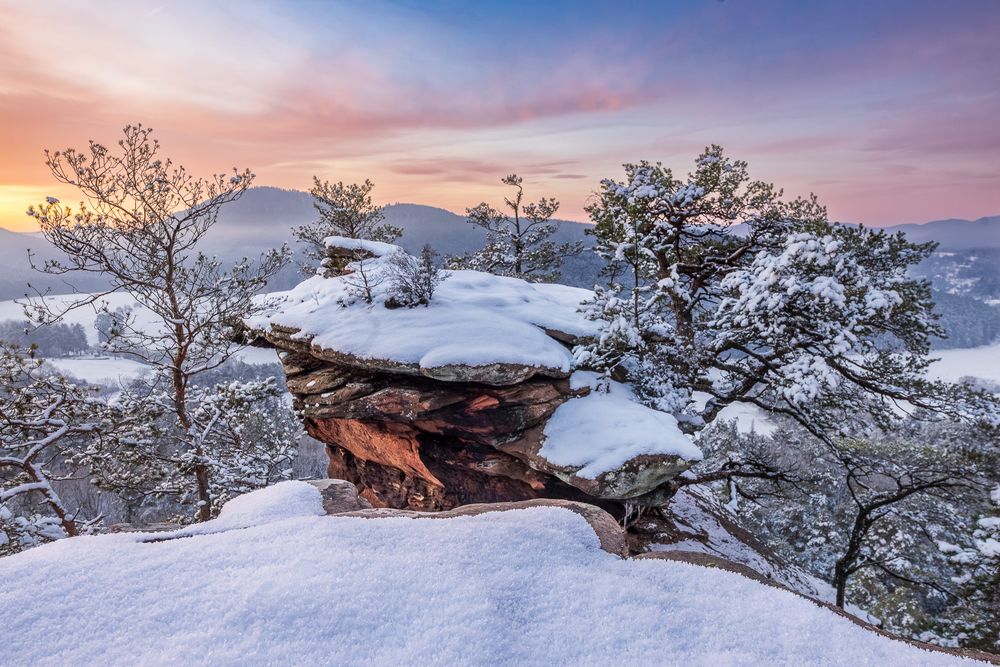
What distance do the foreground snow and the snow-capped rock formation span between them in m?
4.33

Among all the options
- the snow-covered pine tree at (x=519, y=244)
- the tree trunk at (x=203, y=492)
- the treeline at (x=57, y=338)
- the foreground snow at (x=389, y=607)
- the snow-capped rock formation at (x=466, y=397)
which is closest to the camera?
the foreground snow at (x=389, y=607)

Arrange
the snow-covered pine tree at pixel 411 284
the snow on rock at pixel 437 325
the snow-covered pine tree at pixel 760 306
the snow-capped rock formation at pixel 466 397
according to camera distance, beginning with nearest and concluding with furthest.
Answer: the snow-covered pine tree at pixel 760 306, the snow-capped rock formation at pixel 466 397, the snow on rock at pixel 437 325, the snow-covered pine tree at pixel 411 284

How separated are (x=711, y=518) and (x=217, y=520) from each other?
38.6 ft

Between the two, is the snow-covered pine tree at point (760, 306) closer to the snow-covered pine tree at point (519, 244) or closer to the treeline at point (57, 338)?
the snow-covered pine tree at point (519, 244)

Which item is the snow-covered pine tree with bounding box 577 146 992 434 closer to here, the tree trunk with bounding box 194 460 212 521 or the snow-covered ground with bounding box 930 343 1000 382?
the tree trunk with bounding box 194 460 212 521

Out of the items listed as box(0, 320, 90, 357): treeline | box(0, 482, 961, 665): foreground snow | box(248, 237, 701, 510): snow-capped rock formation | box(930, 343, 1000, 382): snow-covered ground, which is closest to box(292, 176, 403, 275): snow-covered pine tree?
box(248, 237, 701, 510): snow-capped rock formation

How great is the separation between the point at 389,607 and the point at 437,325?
6.85 meters

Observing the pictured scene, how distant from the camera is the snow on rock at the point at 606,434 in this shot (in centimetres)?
798

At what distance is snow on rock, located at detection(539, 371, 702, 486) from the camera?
7977mm

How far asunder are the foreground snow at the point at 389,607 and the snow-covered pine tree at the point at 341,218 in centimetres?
1851

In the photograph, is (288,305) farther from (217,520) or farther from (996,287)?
(996,287)

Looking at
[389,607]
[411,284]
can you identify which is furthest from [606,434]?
[389,607]

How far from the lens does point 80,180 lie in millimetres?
9242

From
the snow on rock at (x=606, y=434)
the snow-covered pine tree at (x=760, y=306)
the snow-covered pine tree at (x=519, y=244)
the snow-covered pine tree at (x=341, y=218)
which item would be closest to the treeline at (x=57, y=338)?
the snow-covered pine tree at (x=341, y=218)
